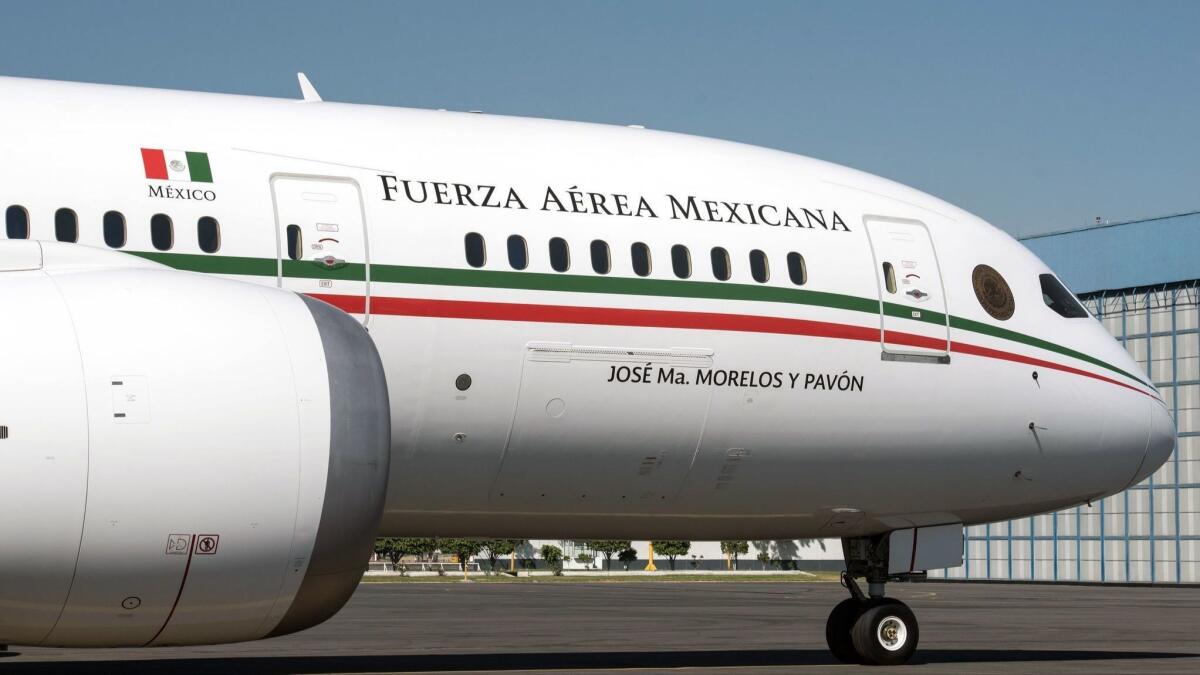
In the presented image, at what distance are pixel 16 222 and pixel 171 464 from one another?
3353 millimetres

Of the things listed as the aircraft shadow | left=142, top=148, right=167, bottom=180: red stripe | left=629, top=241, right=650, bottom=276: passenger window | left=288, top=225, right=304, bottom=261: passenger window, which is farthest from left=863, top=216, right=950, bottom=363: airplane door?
left=142, top=148, right=167, bottom=180: red stripe

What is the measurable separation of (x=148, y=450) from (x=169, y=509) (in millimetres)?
361

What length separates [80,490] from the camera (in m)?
8.77

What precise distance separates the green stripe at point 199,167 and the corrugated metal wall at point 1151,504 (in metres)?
59.7

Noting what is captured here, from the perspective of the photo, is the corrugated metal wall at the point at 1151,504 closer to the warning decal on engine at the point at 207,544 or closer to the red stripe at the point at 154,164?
the red stripe at the point at 154,164

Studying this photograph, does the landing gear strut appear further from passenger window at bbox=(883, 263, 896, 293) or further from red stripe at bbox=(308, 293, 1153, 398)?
passenger window at bbox=(883, 263, 896, 293)

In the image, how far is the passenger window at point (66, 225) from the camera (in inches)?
451

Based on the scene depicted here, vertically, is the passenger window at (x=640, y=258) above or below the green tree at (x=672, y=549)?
above

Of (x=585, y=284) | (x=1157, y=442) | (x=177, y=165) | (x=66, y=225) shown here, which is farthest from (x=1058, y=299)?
(x=66, y=225)

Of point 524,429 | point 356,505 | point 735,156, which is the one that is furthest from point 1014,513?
point 356,505

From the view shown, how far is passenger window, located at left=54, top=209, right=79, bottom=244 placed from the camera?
451 inches

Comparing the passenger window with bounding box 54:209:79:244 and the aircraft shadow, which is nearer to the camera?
the passenger window with bounding box 54:209:79:244

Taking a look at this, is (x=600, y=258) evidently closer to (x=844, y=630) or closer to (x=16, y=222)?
(x=16, y=222)

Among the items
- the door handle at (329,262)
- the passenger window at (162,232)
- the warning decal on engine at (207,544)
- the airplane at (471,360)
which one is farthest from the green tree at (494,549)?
the warning decal on engine at (207,544)
